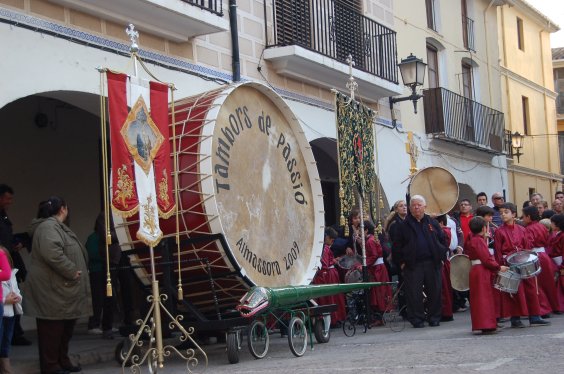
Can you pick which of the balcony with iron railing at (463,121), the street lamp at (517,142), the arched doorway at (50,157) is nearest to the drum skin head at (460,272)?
the arched doorway at (50,157)

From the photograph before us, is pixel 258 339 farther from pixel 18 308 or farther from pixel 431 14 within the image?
pixel 431 14

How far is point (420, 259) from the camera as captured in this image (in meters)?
12.9

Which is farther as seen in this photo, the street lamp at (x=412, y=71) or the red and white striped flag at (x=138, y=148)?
the street lamp at (x=412, y=71)

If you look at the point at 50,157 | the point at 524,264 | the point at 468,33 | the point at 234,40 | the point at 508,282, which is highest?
the point at 468,33

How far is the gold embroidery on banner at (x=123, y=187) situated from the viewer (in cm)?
822

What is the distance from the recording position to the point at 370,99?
17.4 m

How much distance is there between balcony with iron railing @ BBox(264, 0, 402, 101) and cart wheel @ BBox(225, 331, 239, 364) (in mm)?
5756

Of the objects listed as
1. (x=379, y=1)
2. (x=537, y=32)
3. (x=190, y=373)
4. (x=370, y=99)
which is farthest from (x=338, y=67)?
(x=537, y=32)

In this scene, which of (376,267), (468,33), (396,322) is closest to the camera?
(396,322)

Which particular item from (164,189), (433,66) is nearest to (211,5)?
(164,189)

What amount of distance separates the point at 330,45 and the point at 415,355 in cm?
768

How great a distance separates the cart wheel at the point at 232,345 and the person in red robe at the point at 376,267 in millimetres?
4664

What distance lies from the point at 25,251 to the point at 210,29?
3725mm

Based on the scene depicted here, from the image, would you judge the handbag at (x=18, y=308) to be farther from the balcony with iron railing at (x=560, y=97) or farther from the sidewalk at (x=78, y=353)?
the balcony with iron railing at (x=560, y=97)
